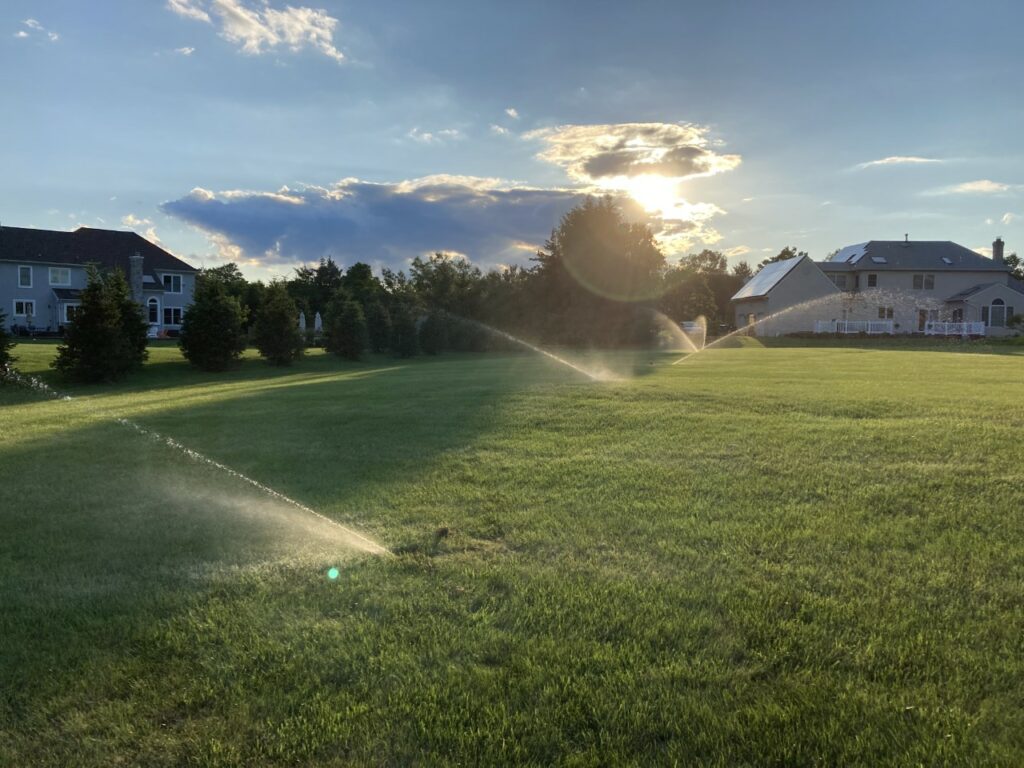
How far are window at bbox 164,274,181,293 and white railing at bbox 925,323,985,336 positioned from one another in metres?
49.1

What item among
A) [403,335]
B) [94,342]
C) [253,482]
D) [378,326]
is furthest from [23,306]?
[253,482]

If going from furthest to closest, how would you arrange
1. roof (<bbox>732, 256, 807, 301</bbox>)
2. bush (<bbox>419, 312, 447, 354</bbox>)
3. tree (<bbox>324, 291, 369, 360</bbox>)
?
roof (<bbox>732, 256, 807, 301</bbox>), bush (<bbox>419, 312, 447, 354</bbox>), tree (<bbox>324, 291, 369, 360</bbox>)

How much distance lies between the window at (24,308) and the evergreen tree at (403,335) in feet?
87.8

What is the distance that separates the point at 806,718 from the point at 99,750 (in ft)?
8.64

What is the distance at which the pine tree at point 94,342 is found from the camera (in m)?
19.1

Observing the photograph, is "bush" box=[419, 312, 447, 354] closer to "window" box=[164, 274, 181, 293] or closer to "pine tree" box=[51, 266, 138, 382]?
"pine tree" box=[51, 266, 138, 382]

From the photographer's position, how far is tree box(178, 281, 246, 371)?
23.1 meters

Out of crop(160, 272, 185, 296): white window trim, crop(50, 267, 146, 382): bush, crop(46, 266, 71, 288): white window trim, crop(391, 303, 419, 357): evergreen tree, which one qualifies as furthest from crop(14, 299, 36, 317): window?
crop(50, 267, 146, 382): bush

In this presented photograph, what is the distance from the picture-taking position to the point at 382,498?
5.72 m

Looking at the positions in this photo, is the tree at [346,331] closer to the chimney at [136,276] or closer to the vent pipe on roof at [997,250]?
the chimney at [136,276]

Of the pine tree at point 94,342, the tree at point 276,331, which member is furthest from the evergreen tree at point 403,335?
the pine tree at point 94,342

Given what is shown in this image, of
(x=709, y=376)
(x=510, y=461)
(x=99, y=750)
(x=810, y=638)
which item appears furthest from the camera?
(x=709, y=376)

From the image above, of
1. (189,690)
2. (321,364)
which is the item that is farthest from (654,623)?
(321,364)

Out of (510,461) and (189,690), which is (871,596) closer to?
(189,690)
